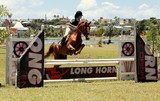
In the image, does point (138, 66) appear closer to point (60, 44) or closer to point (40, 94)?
point (60, 44)

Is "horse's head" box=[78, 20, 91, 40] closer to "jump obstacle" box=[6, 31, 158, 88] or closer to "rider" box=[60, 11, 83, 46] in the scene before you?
"rider" box=[60, 11, 83, 46]

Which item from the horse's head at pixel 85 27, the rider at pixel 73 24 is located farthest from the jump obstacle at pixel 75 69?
the rider at pixel 73 24

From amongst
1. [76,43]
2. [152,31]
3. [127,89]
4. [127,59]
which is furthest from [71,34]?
[152,31]

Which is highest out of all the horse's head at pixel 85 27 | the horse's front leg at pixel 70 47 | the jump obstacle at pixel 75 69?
the horse's head at pixel 85 27

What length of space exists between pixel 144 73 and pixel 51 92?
12.2 feet

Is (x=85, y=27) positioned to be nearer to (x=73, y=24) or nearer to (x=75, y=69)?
(x=73, y=24)

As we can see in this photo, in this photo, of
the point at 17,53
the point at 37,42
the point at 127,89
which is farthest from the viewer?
the point at 17,53

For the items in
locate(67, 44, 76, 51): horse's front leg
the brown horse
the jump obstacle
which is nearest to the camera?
the jump obstacle

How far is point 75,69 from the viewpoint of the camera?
1259 centimetres

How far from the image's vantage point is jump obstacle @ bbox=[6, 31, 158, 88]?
33.9ft

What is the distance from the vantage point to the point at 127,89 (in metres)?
9.98

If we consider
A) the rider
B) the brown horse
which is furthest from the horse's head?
the rider

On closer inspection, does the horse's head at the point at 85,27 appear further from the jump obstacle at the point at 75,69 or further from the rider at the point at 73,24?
the jump obstacle at the point at 75,69

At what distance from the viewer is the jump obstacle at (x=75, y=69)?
407 inches
